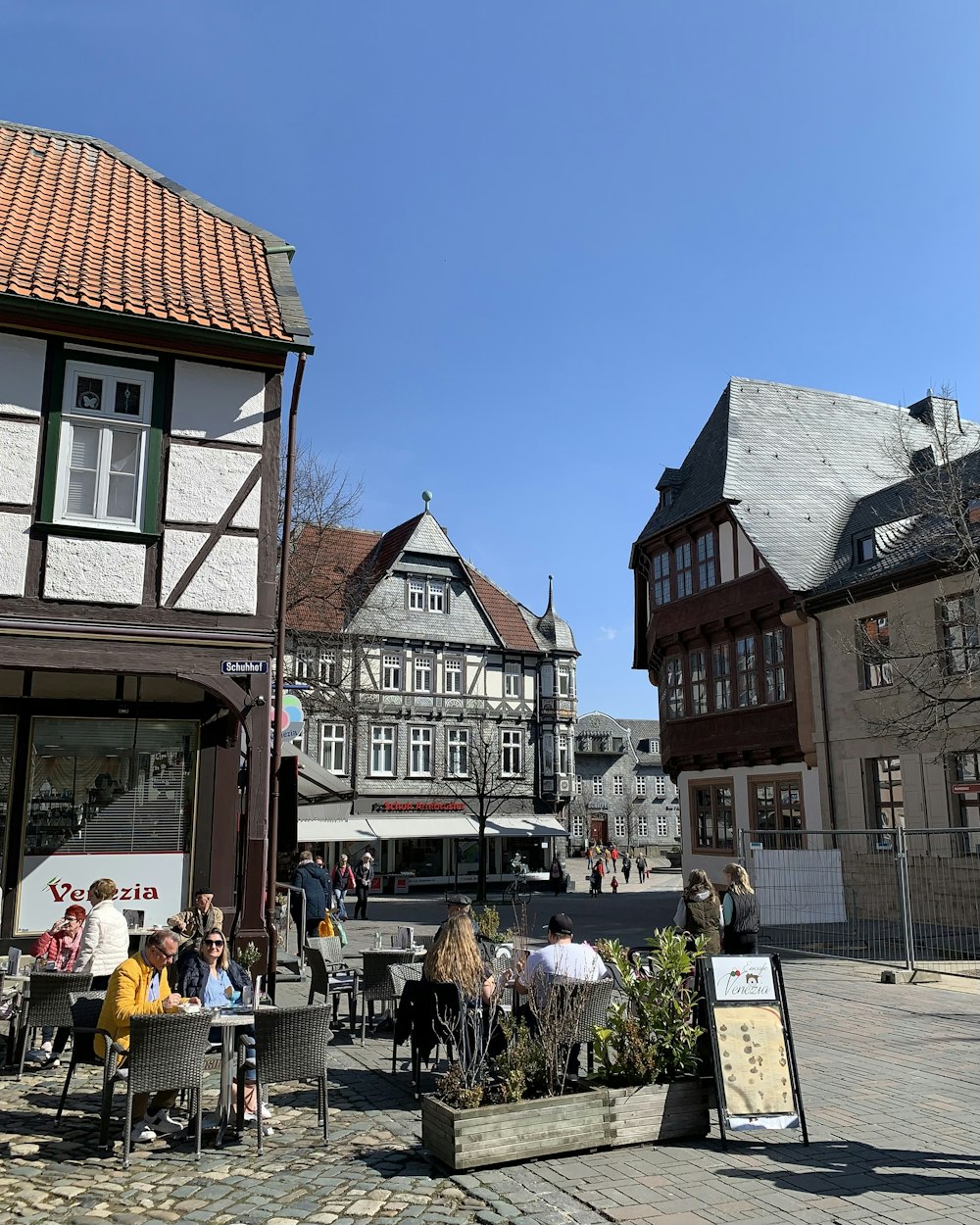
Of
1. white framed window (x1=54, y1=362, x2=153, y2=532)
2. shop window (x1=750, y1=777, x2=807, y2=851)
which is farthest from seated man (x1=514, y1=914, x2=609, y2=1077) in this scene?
shop window (x1=750, y1=777, x2=807, y2=851)

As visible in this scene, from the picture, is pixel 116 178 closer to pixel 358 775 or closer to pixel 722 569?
pixel 722 569

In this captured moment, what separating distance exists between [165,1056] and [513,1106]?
2116mm

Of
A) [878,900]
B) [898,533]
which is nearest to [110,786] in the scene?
[878,900]

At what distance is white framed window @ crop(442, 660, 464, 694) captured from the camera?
40.8m

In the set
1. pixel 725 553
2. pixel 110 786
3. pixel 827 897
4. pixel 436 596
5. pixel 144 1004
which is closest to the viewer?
pixel 144 1004

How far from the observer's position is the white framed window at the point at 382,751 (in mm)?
38938

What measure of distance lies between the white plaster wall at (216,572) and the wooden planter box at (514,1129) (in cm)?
652

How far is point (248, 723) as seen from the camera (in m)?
11.1

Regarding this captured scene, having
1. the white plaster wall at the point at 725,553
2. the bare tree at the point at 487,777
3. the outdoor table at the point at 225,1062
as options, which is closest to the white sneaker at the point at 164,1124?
the outdoor table at the point at 225,1062

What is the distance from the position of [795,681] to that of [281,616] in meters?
14.5

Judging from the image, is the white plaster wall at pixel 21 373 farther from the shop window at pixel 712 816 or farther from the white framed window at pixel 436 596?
the white framed window at pixel 436 596

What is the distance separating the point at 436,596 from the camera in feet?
136

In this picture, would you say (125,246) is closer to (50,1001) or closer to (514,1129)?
(50,1001)

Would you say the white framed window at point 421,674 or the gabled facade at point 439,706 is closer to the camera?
the gabled facade at point 439,706
